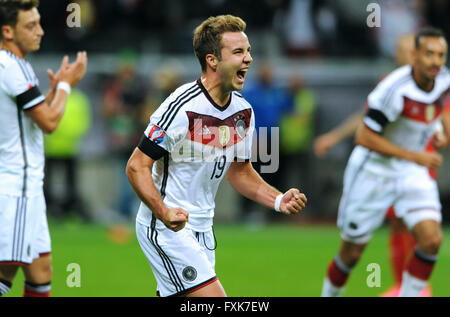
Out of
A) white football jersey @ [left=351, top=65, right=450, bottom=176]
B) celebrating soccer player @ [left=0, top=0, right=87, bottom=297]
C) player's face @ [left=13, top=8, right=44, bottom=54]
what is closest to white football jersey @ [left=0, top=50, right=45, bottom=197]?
celebrating soccer player @ [left=0, top=0, right=87, bottom=297]

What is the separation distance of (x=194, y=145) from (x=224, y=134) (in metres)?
0.22

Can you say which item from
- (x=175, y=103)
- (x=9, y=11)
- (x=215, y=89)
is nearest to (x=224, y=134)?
(x=215, y=89)

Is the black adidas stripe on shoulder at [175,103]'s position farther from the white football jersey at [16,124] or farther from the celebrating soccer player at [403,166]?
the celebrating soccer player at [403,166]

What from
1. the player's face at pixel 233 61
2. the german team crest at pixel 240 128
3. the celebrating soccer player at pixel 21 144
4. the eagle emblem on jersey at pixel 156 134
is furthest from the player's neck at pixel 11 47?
the german team crest at pixel 240 128

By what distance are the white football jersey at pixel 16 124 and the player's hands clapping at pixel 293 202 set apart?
1.87 metres

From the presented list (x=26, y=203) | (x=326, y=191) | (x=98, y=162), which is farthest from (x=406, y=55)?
(x=98, y=162)

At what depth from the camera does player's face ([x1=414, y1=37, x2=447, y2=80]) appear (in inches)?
292

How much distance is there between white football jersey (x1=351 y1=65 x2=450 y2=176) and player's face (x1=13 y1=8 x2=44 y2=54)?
9.89ft

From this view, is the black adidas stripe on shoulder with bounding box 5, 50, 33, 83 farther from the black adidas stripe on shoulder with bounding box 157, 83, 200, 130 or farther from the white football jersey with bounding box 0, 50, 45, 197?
the black adidas stripe on shoulder with bounding box 157, 83, 200, 130

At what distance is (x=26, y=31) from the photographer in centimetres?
607

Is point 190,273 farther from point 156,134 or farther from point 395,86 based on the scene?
point 395,86

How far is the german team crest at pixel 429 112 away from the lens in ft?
24.8

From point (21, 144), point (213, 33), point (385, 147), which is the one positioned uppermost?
point (213, 33)

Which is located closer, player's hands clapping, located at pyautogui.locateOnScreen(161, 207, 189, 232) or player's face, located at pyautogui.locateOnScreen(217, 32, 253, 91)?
player's hands clapping, located at pyautogui.locateOnScreen(161, 207, 189, 232)
